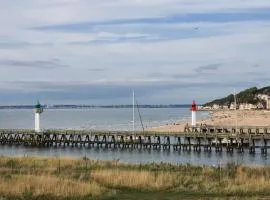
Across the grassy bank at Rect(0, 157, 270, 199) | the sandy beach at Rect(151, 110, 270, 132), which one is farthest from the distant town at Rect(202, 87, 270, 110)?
the grassy bank at Rect(0, 157, 270, 199)

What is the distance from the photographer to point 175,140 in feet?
227

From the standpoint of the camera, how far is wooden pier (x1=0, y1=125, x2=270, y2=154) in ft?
198

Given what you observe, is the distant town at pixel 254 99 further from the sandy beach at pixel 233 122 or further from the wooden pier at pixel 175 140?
the wooden pier at pixel 175 140

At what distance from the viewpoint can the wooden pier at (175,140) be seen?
198 ft

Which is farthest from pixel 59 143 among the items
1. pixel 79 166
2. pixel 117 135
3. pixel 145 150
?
pixel 79 166

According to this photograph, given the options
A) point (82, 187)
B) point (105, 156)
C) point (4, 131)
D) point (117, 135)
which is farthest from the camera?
point (4, 131)

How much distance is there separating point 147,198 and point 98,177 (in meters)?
4.71

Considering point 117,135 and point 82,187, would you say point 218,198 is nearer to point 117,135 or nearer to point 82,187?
point 82,187

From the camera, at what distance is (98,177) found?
22.8 metres

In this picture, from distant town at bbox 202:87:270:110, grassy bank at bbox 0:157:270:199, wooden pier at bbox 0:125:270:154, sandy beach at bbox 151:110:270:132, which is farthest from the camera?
distant town at bbox 202:87:270:110

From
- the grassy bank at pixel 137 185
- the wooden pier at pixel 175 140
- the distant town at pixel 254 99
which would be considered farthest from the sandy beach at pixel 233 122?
the grassy bank at pixel 137 185

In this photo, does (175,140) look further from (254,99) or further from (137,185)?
(254,99)

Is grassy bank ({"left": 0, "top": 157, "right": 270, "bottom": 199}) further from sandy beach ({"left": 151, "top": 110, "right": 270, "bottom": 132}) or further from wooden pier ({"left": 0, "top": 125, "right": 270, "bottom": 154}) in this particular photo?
sandy beach ({"left": 151, "top": 110, "right": 270, "bottom": 132})

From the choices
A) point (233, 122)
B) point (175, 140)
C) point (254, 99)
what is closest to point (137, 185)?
point (175, 140)
